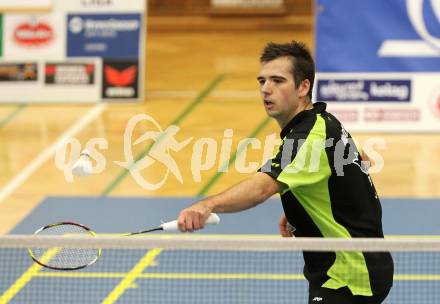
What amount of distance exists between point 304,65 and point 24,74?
404 inches

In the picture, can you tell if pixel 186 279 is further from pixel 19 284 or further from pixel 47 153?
pixel 47 153

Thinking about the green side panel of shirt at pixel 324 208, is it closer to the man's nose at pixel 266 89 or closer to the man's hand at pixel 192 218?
the man's nose at pixel 266 89

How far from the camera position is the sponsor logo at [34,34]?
610 inches

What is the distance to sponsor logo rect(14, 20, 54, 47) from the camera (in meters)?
15.5

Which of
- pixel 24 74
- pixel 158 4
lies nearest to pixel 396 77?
pixel 24 74

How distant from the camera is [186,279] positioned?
Answer: 30.6ft

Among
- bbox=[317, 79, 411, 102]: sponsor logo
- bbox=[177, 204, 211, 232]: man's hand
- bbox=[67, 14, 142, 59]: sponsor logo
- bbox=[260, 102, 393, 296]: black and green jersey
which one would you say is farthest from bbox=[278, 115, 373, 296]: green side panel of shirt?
bbox=[67, 14, 142, 59]: sponsor logo

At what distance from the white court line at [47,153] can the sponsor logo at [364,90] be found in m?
3.15

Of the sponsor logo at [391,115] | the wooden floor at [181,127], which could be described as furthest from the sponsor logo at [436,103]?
the wooden floor at [181,127]

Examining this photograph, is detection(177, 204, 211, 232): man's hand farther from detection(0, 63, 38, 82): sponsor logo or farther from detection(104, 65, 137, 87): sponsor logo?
detection(0, 63, 38, 82): sponsor logo

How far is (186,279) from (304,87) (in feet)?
12.5

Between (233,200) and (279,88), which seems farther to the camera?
(279,88)

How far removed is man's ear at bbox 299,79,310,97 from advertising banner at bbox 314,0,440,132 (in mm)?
8010

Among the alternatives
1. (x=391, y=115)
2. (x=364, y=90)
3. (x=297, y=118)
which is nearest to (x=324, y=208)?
(x=297, y=118)
